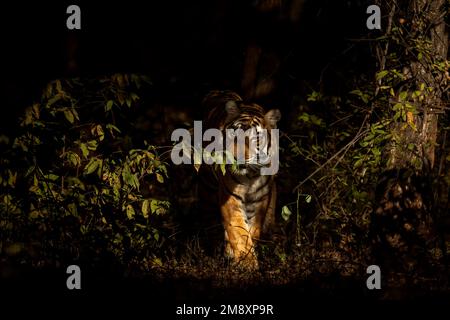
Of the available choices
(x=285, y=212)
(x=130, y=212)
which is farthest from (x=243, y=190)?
(x=130, y=212)

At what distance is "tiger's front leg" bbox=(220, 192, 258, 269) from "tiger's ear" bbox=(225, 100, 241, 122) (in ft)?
2.64

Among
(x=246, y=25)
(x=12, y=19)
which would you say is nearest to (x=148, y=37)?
(x=246, y=25)

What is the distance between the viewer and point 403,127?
531 cm

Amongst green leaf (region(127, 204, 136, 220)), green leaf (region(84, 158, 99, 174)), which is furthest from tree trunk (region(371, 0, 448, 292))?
green leaf (region(84, 158, 99, 174))

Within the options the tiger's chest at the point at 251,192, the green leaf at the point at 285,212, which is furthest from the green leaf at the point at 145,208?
the tiger's chest at the point at 251,192

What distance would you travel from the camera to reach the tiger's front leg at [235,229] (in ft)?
20.6

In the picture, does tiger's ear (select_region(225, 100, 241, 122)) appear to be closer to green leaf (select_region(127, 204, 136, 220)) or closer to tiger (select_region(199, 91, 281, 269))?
tiger (select_region(199, 91, 281, 269))

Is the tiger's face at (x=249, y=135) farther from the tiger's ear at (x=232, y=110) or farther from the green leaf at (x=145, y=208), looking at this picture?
the green leaf at (x=145, y=208)

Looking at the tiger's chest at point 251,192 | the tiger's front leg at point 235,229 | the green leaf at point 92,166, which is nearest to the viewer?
the green leaf at point 92,166

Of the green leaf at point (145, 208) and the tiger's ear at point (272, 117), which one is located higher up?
the tiger's ear at point (272, 117)

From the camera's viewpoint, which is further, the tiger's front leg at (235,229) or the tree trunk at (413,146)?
the tiger's front leg at (235,229)

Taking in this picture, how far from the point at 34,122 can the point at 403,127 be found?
2665mm

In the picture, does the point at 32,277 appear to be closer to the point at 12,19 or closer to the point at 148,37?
the point at 12,19

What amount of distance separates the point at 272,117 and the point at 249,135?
30 cm
